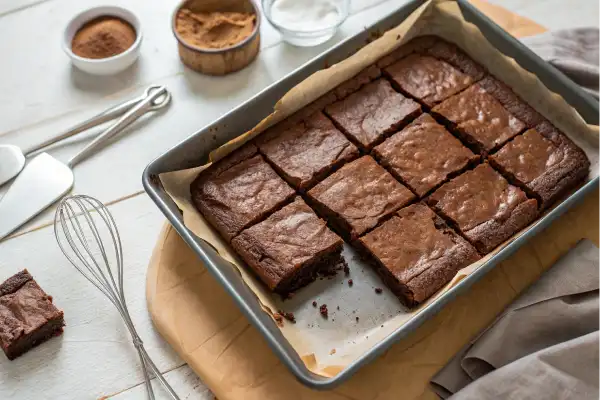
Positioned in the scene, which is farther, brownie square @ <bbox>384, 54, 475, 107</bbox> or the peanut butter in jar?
the peanut butter in jar

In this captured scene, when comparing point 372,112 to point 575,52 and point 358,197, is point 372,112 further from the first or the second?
point 575,52

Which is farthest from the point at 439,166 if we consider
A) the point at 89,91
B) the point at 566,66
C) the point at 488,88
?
the point at 89,91

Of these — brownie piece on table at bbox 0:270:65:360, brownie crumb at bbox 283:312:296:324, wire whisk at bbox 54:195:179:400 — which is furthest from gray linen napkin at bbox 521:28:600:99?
brownie piece on table at bbox 0:270:65:360

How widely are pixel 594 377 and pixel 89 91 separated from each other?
3023 millimetres

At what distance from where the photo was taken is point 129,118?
12.8 ft

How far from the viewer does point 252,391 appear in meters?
3.12

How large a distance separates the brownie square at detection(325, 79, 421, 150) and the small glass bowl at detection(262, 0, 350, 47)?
56cm

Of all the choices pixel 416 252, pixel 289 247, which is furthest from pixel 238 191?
pixel 416 252

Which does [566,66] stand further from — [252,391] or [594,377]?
[252,391]

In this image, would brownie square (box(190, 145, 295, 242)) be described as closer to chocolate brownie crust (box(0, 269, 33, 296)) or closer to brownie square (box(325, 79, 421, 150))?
brownie square (box(325, 79, 421, 150))

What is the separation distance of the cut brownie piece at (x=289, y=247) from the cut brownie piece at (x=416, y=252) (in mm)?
208

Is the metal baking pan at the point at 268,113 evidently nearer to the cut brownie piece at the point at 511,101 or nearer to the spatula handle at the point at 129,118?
the cut brownie piece at the point at 511,101

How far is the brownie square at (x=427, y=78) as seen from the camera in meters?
3.84

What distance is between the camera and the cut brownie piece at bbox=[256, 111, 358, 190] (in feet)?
11.7
